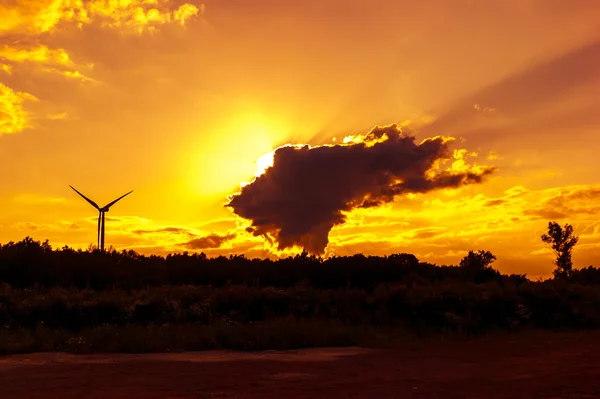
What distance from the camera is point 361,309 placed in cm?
3500

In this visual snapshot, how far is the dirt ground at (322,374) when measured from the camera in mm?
14406

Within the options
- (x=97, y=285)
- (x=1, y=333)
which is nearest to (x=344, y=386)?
(x=1, y=333)

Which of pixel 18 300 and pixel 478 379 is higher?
pixel 18 300

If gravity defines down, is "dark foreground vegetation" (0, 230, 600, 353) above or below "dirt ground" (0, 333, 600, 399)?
above

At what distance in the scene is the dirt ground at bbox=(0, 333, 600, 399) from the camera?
47.3ft

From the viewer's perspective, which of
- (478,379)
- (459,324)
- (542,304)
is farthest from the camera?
(542,304)

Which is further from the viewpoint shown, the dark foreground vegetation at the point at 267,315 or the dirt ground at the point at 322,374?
the dark foreground vegetation at the point at 267,315

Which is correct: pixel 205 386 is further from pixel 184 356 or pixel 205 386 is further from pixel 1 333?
pixel 1 333

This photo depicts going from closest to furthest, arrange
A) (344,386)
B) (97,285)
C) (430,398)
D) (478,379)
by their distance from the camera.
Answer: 1. (430,398)
2. (344,386)
3. (478,379)
4. (97,285)

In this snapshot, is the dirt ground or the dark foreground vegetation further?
the dark foreground vegetation

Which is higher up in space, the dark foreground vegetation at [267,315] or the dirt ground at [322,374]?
the dark foreground vegetation at [267,315]

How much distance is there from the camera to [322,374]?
17.5 metres

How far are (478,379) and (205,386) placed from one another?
6.45m

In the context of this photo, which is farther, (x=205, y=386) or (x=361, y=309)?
(x=361, y=309)
